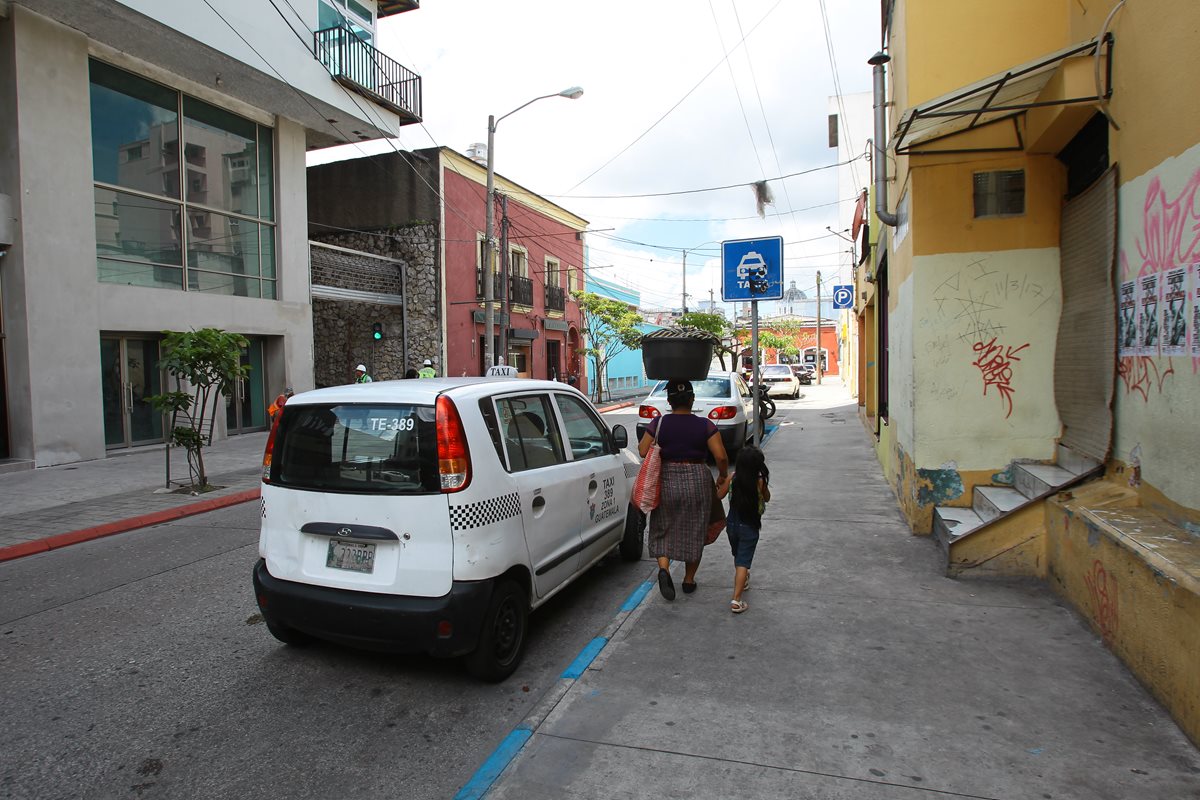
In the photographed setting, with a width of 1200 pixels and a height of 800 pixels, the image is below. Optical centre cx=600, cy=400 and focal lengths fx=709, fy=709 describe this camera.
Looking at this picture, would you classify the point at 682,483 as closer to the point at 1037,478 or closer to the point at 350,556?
the point at 350,556

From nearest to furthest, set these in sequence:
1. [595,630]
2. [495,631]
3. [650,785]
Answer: [650,785] < [495,631] < [595,630]

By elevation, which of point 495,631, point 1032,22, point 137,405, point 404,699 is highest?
point 1032,22

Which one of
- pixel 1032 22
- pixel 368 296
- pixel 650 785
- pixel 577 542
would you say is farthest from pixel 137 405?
pixel 1032 22

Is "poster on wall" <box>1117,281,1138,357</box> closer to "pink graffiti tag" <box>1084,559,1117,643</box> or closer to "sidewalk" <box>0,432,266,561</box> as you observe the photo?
"pink graffiti tag" <box>1084,559,1117,643</box>

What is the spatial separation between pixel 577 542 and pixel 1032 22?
5688mm

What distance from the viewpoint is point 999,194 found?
19.7 feet

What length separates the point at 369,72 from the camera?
17.5 m

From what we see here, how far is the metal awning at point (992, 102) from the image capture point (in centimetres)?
464

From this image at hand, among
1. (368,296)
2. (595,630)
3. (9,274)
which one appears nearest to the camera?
(595,630)

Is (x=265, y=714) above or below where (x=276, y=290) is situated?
below

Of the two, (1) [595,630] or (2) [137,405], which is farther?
(2) [137,405]

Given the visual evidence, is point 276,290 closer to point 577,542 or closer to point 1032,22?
point 577,542

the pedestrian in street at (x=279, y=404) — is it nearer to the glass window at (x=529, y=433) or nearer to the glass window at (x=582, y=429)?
the glass window at (x=529, y=433)

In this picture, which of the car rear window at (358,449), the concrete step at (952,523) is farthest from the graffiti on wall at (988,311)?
the car rear window at (358,449)
